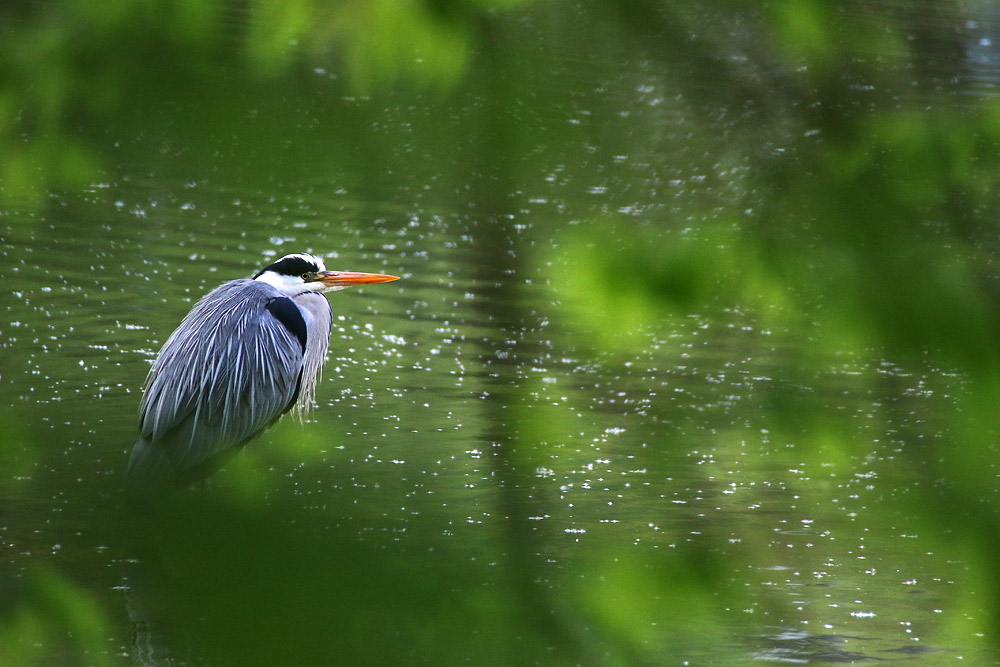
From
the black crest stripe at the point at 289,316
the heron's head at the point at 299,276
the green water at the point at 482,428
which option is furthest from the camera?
the heron's head at the point at 299,276

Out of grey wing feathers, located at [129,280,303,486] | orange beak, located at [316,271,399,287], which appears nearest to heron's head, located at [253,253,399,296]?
orange beak, located at [316,271,399,287]

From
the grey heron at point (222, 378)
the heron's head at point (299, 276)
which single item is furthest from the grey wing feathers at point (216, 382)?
A: the heron's head at point (299, 276)

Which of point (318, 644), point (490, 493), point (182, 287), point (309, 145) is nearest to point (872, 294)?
point (318, 644)

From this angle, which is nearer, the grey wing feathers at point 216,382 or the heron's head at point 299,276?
the grey wing feathers at point 216,382

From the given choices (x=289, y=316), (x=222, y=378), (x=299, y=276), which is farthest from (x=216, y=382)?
(x=299, y=276)

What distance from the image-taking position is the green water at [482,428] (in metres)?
1.03

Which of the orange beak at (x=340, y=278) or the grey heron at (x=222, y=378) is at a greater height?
the orange beak at (x=340, y=278)

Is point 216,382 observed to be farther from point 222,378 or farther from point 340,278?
point 340,278

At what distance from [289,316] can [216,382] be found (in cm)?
19

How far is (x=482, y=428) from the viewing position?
199 centimetres

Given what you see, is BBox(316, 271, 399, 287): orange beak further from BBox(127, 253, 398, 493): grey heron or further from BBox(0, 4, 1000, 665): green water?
BBox(0, 4, 1000, 665): green water

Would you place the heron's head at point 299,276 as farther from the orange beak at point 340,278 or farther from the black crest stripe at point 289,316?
the black crest stripe at point 289,316

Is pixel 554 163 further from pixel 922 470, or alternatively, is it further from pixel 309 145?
pixel 922 470

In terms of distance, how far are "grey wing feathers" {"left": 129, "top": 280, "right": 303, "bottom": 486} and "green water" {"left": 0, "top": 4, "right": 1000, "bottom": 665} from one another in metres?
0.06
